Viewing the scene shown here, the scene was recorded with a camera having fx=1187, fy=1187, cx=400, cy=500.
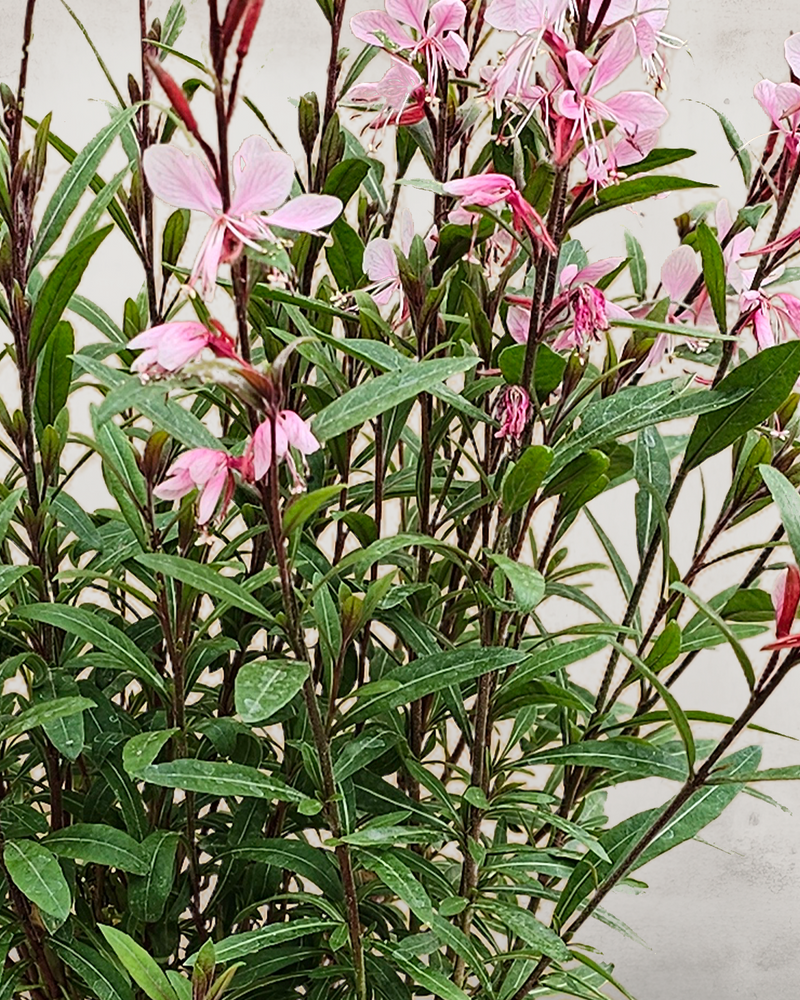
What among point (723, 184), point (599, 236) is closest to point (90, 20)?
point (599, 236)

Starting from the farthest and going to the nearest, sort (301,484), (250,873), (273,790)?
(250,873), (273,790), (301,484)

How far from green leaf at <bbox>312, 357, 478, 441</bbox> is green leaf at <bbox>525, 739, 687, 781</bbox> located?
311mm

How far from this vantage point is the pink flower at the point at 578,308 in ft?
A: 2.04

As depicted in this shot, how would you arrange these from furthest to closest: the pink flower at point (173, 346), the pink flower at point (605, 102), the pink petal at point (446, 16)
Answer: the pink petal at point (446, 16) → the pink flower at point (605, 102) → the pink flower at point (173, 346)

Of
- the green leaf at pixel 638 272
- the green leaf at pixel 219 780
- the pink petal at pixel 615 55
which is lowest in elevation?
the green leaf at pixel 219 780

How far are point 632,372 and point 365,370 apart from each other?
228 mm

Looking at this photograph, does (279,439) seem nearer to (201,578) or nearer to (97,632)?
(201,578)

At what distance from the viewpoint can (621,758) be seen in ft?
2.43

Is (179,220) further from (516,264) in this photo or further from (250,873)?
(250,873)

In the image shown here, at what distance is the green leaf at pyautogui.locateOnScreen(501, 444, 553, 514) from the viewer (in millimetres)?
608

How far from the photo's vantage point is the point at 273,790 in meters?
0.66

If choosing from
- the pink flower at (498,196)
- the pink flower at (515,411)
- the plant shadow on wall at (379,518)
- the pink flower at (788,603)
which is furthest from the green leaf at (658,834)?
the pink flower at (498,196)

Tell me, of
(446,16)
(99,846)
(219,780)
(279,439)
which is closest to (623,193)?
(446,16)

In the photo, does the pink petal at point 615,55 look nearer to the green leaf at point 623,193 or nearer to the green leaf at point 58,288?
the green leaf at point 623,193
